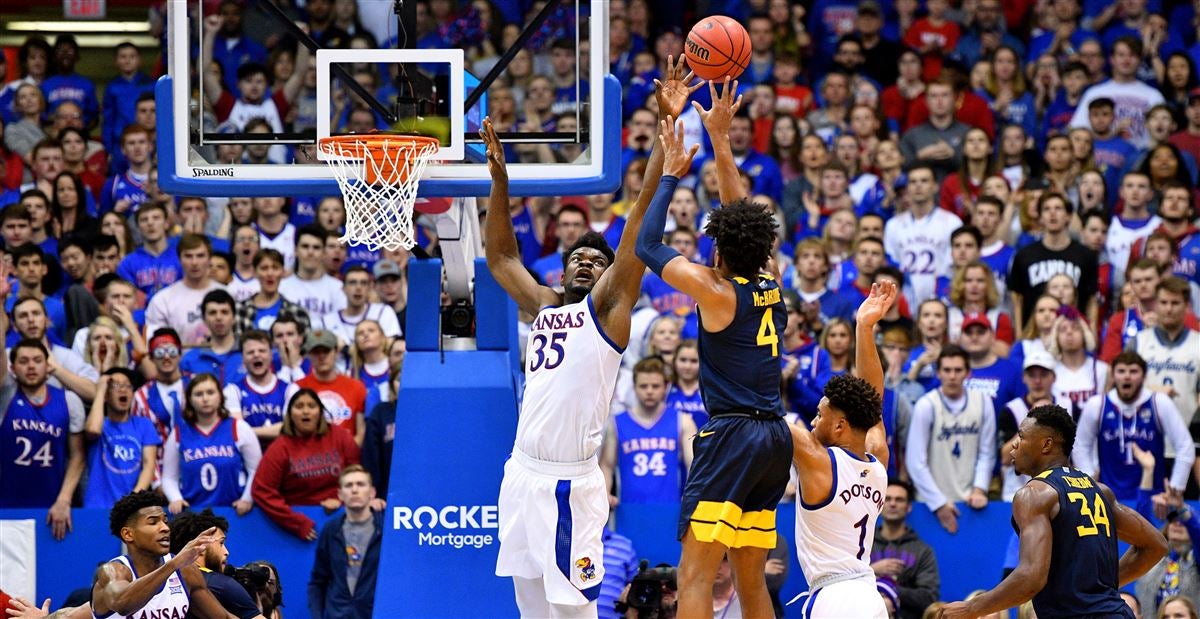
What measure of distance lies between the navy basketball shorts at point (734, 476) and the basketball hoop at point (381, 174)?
6.40 ft

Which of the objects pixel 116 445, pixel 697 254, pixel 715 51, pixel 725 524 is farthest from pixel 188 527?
Answer: pixel 697 254

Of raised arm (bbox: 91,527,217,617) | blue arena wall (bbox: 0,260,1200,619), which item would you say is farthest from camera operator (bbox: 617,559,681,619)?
raised arm (bbox: 91,527,217,617)

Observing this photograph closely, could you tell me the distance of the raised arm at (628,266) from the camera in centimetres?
812

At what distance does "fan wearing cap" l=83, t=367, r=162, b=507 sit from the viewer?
11.7 m

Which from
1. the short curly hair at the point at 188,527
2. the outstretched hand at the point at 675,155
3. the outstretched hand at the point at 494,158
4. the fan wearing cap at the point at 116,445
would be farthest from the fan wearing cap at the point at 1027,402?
the fan wearing cap at the point at 116,445

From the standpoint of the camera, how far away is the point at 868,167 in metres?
15.3

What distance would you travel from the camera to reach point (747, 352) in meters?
7.95

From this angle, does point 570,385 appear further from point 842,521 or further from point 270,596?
point 270,596

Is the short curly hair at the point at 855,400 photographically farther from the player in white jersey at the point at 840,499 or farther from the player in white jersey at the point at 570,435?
the player in white jersey at the point at 570,435

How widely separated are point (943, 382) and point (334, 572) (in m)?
4.33

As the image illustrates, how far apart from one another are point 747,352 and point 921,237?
657 cm

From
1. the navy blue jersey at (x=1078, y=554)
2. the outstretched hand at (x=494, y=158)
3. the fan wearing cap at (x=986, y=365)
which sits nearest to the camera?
the navy blue jersey at (x=1078, y=554)

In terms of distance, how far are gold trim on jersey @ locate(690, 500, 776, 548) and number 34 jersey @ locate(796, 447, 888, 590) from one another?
1.24ft

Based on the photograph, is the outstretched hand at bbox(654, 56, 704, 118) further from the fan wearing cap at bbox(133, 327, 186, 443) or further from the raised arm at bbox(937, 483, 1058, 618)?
the fan wearing cap at bbox(133, 327, 186, 443)
